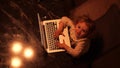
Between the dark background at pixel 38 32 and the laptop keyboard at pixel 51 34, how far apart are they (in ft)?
0.16

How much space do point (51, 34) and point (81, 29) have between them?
0.23 metres

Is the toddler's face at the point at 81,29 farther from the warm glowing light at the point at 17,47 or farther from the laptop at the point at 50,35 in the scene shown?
the warm glowing light at the point at 17,47

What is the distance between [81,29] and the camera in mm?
1473

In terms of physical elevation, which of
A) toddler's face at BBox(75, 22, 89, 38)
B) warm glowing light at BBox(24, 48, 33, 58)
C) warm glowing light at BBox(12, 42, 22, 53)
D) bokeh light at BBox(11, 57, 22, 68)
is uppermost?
toddler's face at BBox(75, 22, 89, 38)

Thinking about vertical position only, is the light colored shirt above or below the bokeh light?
above

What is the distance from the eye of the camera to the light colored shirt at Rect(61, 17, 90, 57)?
1507mm

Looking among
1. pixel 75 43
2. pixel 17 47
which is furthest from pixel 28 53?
pixel 75 43

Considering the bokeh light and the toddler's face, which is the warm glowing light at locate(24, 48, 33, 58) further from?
the toddler's face

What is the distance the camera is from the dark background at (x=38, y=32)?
153 cm

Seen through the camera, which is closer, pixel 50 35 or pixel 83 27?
pixel 83 27

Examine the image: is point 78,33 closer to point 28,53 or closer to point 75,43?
point 75,43

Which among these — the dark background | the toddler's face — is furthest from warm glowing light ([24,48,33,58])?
the toddler's face

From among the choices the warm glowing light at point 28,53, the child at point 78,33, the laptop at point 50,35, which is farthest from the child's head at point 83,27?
the warm glowing light at point 28,53

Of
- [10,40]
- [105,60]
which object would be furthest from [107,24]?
[10,40]
